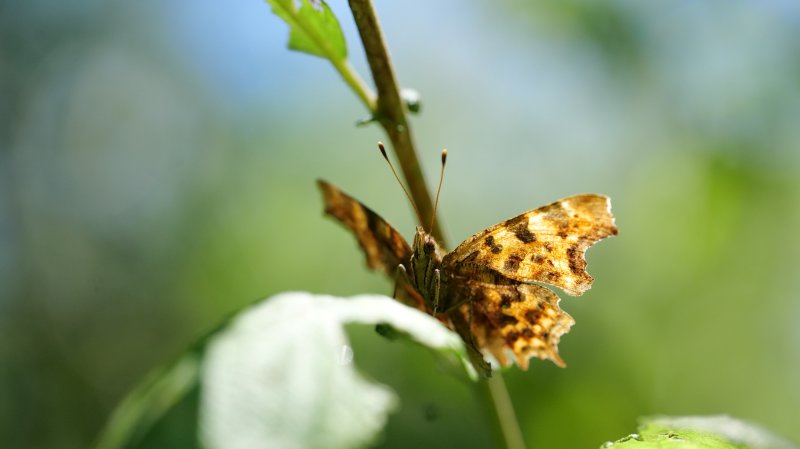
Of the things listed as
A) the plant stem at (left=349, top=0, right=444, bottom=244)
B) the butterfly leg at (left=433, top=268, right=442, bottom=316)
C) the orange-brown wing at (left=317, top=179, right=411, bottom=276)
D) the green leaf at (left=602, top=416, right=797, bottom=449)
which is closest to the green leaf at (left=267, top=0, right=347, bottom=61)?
the plant stem at (left=349, top=0, right=444, bottom=244)

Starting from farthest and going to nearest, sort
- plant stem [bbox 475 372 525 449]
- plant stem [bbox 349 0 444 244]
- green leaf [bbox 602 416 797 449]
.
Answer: plant stem [bbox 475 372 525 449], plant stem [bbox 349 0 444 244], green leaf [bbox 602 416 797 449]

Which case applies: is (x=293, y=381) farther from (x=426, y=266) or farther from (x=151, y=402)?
(x=426, y=266)

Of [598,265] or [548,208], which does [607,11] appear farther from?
[548,208]

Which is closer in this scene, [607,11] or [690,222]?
[690,222]

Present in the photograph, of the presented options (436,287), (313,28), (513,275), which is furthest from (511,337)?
(313,28)

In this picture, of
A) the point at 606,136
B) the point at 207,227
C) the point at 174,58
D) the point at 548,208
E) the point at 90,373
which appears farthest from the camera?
the point at 174,58

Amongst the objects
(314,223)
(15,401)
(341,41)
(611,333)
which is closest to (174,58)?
(314,223)

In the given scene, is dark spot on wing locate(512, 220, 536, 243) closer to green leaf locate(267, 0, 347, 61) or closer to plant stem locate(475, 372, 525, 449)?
plant stem locate(475, 372, 525, 449)
